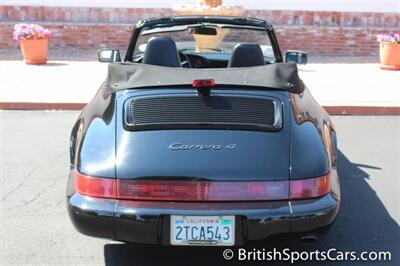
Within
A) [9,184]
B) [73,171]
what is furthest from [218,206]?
[9,184]

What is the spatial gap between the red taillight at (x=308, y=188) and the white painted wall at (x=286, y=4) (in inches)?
425

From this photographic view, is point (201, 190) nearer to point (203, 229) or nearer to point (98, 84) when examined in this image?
point (203, 229)

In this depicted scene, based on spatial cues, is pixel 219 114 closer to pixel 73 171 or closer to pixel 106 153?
pixel 106 153

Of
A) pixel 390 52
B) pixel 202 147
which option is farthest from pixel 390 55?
pixel 202 147

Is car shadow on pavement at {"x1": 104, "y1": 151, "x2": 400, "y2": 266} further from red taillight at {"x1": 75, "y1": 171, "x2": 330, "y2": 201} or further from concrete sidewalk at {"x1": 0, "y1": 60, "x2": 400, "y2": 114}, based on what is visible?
concrete sidewalk at {"x1": 0, "y1": 60, "x2": 400, "y2": 114}

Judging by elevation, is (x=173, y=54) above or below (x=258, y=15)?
above

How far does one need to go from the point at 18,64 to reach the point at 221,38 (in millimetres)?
4002

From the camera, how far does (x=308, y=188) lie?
121 inches

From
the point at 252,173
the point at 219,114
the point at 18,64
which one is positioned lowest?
the point at 18,64

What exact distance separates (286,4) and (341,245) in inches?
410

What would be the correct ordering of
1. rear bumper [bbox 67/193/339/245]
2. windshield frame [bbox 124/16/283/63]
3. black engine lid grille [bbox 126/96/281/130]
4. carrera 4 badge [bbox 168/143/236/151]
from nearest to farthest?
rear bumper [bbox 67/193/339/245] → carrera 4 badge [bbox 168/143/236/151] → black engine lid grille [bbox 126/96/281/130] → windshield frame [bbox 124/16/283/63]

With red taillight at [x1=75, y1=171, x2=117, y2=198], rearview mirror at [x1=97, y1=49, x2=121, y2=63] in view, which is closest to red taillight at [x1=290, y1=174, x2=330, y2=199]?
red taillight at [x1=75, y1=171, x2=117, y2=198]

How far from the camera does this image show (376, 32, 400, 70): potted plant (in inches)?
423

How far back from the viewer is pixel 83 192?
3160 mm
